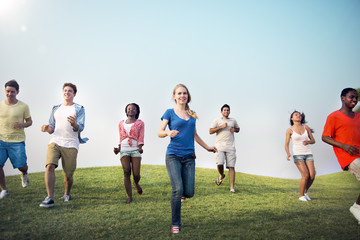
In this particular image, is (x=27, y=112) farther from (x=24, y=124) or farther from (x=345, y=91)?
(x=345, y=91)

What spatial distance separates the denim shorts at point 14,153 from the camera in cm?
721

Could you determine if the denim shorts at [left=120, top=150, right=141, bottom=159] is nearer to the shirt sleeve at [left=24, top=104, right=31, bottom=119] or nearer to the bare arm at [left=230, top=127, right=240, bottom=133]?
the shirt sleeve at [left=24, top=104, right=31, bottom=119]

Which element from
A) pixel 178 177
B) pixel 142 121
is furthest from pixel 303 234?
pixel 142 121

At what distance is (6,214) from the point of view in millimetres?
5941

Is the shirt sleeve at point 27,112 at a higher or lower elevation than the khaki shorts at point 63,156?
higher

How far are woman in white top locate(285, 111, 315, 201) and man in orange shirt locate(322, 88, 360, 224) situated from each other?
108 inches

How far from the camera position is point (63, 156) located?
21.7 feet

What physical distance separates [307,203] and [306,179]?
0.72 metres

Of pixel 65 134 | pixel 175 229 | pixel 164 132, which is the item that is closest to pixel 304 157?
pixel 175 229

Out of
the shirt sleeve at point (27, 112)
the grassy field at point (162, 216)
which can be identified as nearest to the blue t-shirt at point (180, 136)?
the grassy field at point (162, 216)

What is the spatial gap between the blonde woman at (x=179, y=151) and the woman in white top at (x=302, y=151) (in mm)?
4587

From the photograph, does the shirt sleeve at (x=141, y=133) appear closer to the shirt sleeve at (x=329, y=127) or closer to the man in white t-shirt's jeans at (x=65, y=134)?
the man in white t-shirt's jeans at (x=65, y=134)

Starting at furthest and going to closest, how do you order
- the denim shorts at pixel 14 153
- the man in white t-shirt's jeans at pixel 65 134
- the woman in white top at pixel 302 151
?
Answer: the woman in white top at pixel 302 151 < the denim shorts at pixel 14 153 < the man in white t-shirt's jeans at pixel 65 134

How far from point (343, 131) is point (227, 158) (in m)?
4.29
